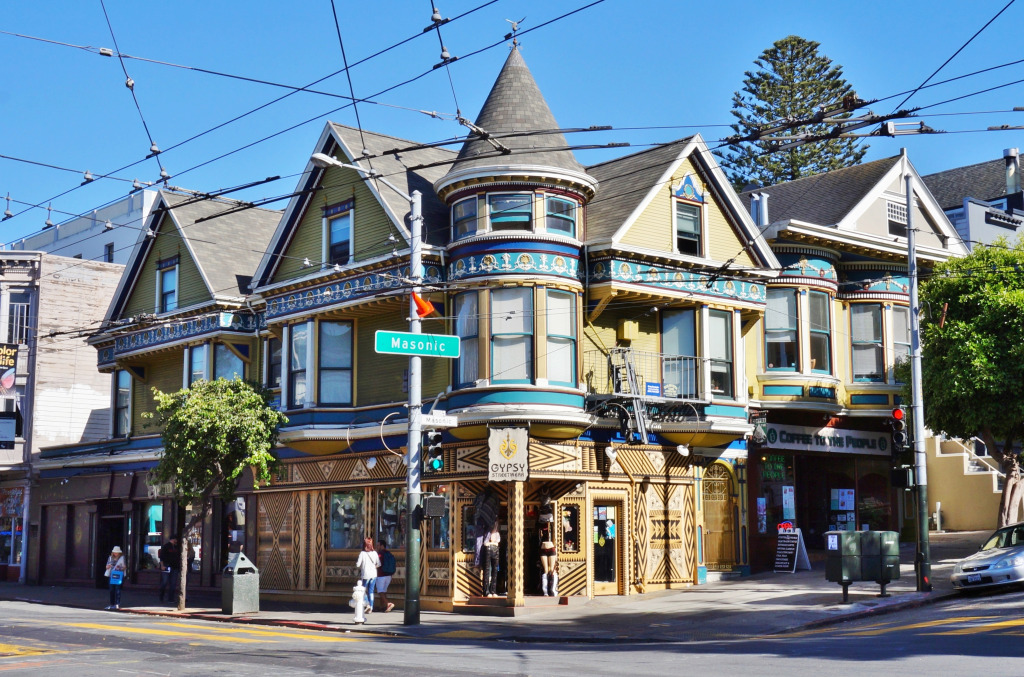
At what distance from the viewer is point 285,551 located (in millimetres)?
31984

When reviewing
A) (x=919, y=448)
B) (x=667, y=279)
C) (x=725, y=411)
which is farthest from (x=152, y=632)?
(x=919, y=448)

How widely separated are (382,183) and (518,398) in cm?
718

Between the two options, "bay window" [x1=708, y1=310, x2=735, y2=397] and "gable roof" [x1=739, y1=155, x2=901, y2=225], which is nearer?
"bay window" [x1=708, y1=310, x2=735, y2=397]

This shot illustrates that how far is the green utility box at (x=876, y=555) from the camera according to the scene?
76.9ft

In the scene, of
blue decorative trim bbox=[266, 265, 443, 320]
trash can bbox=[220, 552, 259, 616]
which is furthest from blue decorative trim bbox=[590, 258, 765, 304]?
trash can bbox=[220, 552, 259, 616]

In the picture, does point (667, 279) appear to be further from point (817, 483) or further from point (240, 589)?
point (240, 589)

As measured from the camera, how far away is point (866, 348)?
33188 mm

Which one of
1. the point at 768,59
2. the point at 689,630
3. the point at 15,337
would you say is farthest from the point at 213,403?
the point at 768,59

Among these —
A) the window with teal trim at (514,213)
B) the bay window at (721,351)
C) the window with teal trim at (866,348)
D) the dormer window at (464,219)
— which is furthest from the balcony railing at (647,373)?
the window with teal trim at (866,348)

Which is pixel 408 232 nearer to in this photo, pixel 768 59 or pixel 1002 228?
pixel 1002 228

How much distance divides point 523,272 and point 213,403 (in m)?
8.93

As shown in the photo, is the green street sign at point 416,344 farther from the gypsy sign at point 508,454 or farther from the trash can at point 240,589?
the trash can at point 240,589

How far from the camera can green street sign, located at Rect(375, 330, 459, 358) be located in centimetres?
2291

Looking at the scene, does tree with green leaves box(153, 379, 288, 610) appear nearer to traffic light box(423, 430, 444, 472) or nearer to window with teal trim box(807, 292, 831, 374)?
traffic light box(423, 430, 444, 472)
